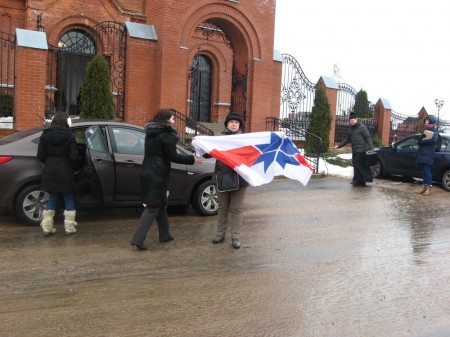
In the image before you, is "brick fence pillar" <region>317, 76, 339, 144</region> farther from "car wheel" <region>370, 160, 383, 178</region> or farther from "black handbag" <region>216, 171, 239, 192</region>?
"black handbag" <region>216, 171, 239, 192</region>

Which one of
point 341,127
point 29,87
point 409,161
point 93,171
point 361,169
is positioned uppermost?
point 29,87

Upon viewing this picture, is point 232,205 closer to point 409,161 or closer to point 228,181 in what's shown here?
point 228,181

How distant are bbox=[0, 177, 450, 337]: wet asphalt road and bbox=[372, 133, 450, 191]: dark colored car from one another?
453 cm

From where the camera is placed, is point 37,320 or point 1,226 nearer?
point 37,320

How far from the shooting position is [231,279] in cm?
502

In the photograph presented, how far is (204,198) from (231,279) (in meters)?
3.09

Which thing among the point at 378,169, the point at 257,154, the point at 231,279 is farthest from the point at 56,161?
the point at 378,169

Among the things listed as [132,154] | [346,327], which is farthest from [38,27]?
[346,327]

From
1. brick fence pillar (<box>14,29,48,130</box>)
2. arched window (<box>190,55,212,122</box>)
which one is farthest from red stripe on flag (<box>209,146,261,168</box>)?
arched window (<box>190,55,212,122</box>)

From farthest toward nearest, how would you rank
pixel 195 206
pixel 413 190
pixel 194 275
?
pixel 413 190 < pixel 195 206 < pixel 194 275

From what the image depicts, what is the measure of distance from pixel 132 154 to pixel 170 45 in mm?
7315

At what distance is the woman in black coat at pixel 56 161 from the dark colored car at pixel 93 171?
50cm

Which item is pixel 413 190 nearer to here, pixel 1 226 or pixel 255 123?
pixel 255 123

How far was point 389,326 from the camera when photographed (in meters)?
3.98
